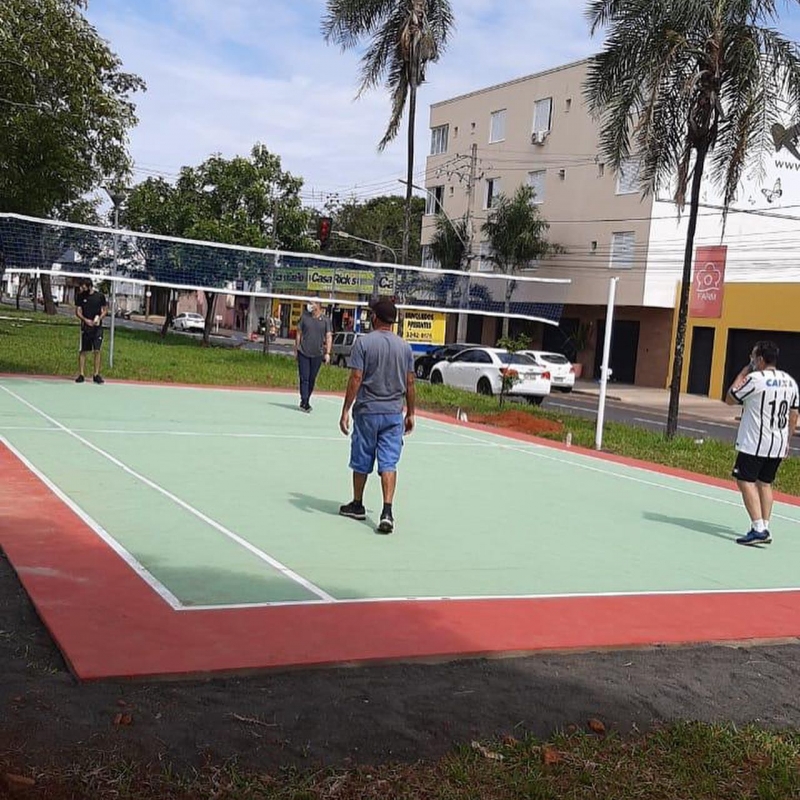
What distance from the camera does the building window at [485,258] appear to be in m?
46.1

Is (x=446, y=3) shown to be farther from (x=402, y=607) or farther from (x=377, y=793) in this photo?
(x=377, y=793)

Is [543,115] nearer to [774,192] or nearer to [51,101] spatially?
[774,192]

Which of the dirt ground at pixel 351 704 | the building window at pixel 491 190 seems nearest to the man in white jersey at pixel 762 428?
the dirt ground at pixel 351 704

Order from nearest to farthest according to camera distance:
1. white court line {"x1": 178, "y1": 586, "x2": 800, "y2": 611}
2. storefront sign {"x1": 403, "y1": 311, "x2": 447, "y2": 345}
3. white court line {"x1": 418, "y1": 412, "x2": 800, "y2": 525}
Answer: white court line {"x1": 178, "y1": 586, "x2": 800, "y2": 611}, white court line {"x1": 418, "y1": 412, "x2": 800, "y2": 525}, storefront sign {"x1": 403, "y1": 311, "x2": 447, "y2": 345}

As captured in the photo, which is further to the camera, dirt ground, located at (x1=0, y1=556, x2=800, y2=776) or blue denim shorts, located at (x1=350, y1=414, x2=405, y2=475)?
blue denim shorts, located at (x1=350, y1=414, x2=405, y2=475)

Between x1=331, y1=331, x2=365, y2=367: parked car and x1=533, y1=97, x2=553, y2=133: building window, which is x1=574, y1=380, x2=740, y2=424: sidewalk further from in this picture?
x1=533, y1=97, x2=553, y2=133: building window

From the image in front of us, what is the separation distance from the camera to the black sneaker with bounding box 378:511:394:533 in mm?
8805

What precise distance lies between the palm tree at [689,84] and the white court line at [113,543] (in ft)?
40.0

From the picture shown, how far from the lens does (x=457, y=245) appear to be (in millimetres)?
47094

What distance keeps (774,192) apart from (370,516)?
40604mm

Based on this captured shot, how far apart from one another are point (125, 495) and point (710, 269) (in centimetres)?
3530

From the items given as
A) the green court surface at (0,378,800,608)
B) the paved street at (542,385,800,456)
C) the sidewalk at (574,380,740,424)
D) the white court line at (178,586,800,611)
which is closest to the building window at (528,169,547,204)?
the sidewalk at (574,380,740,424)

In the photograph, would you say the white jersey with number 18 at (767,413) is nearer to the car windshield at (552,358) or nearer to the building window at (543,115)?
the car windshield at (552,358)

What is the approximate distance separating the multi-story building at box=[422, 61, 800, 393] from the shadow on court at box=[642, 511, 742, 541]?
28.9 m
